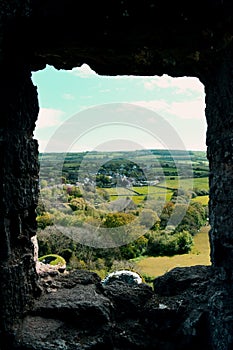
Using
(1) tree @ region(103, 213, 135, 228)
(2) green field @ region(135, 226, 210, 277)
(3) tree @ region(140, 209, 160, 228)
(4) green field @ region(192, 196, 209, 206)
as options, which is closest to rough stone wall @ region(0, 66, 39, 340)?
(2) green field @ region(135, 226, 210, 277)

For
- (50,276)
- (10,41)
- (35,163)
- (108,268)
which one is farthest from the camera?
(108,268)

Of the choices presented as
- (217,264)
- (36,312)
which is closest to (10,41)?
(36,312)

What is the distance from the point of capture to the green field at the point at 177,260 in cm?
1619

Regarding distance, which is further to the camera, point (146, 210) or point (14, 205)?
point (146, 210)

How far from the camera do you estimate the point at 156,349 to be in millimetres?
3295

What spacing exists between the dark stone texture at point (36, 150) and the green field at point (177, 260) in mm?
12149

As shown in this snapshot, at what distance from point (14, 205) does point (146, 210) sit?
2581cm

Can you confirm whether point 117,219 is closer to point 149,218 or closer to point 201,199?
point 149,218

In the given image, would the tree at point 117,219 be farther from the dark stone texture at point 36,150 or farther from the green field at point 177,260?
the dark stone texture at point 36,150

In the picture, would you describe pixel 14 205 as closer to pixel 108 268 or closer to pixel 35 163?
→ pixel 35 163

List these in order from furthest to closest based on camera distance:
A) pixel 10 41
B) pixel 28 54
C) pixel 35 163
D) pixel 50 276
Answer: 1. pixel 50 276
2. pixel 35 163
3. pixel 28 54
4. pixel 10 41

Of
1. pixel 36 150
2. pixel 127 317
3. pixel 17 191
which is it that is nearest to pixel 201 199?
pixel 127 317

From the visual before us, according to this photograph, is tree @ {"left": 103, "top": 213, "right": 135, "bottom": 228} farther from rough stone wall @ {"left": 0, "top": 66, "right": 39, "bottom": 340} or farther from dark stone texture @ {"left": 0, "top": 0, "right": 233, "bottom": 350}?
rough stone wall @ {"left": 0, "top": 66, "right": 39, "bottom": 340}

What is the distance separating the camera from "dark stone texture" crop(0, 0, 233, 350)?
9.21ft
